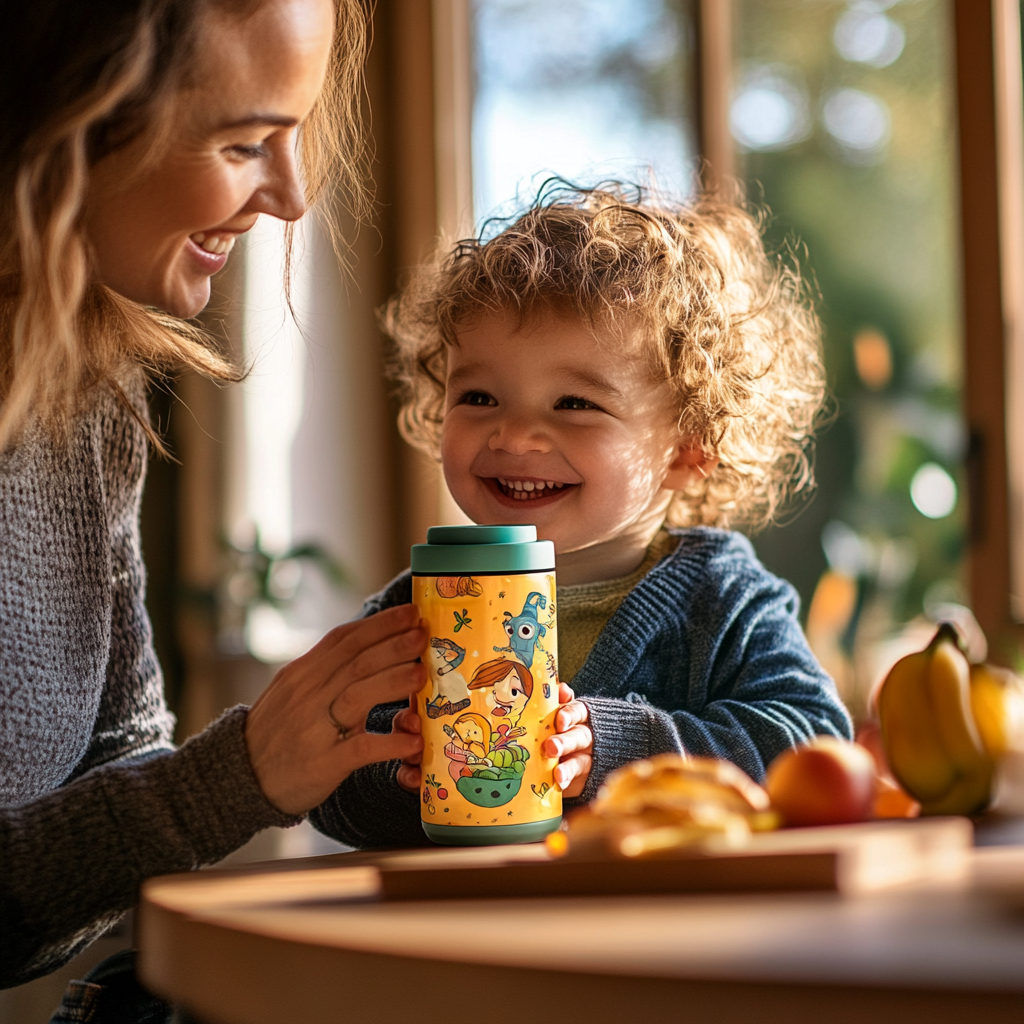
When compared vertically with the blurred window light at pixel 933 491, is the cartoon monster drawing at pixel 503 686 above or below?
below

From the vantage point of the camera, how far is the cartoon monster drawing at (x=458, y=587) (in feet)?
2.56

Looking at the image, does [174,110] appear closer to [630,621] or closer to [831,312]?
[630,621]

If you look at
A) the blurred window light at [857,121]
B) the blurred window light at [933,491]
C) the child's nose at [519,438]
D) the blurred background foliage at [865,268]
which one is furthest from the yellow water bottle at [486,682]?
the blurred window light at [857,121]

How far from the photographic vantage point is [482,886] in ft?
2.18

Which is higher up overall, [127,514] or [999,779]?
[127,514]

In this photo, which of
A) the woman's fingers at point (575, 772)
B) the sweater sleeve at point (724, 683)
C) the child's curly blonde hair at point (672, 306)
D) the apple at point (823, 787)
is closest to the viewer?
the apple at point (823, 787)

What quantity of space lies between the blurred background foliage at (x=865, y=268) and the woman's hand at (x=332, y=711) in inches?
82.9

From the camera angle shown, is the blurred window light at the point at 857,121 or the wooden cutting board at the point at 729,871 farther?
the blurred window light at the point at 857,121

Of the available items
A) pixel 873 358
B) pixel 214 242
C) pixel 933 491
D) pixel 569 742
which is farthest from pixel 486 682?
pixel 873 358

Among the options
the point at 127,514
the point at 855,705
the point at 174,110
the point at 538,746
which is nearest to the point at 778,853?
the point at 538,746

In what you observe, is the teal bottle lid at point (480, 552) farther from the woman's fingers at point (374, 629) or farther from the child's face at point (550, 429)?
the child's face at point (550, 429)

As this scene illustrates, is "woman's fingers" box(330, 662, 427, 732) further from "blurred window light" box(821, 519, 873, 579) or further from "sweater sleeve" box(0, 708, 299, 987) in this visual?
"blurred window light" box(821, 519, 873, 579)

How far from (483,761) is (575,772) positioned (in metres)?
0.13

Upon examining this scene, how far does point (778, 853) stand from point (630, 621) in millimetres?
515
